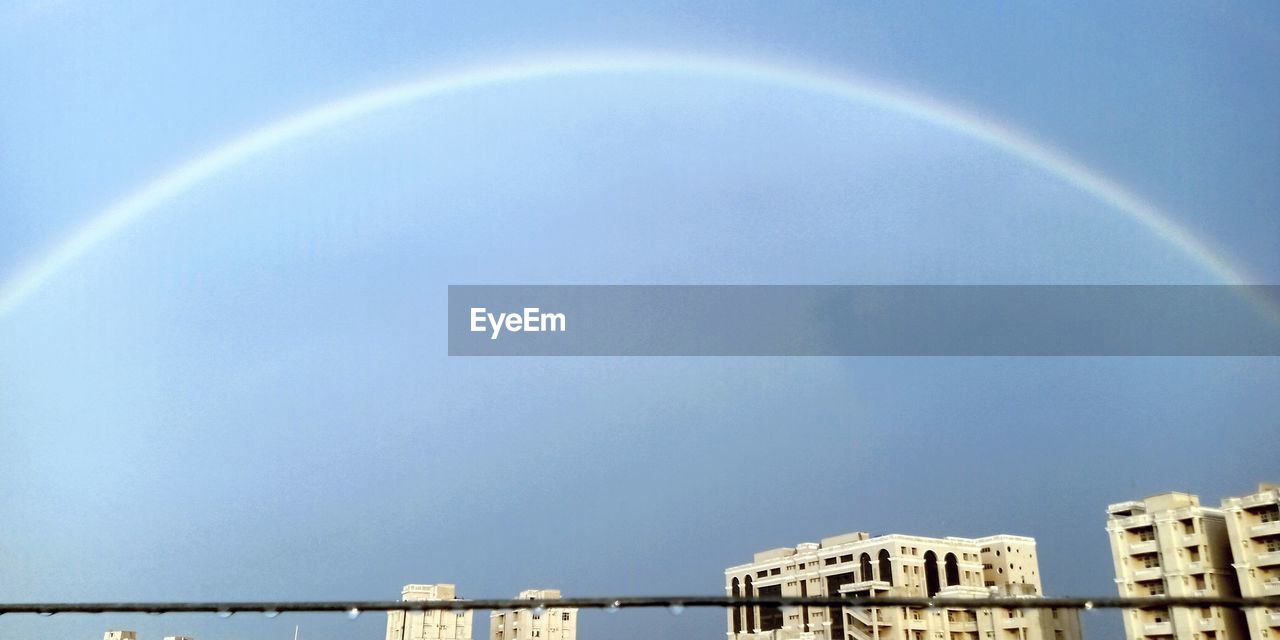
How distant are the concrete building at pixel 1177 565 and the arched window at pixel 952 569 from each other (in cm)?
972

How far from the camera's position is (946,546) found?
37000 mm

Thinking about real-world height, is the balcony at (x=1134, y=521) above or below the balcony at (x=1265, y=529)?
above

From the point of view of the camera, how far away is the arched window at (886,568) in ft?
113

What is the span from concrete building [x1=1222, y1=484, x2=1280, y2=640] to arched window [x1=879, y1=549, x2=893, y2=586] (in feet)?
39.2

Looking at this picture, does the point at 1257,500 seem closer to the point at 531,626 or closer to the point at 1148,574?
the point at 1148,574

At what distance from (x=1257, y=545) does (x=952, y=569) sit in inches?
545

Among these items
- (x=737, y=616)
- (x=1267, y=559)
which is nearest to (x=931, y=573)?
(x=737, y=616)

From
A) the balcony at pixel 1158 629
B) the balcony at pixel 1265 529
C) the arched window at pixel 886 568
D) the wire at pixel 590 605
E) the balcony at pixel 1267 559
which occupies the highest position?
the arched window at pixel 886 568

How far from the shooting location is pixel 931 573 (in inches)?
1425

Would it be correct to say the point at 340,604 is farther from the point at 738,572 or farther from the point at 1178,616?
the point at 738,572

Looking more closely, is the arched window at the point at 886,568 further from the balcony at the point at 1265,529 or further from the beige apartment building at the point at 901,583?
the balcony at the point at 1265,529

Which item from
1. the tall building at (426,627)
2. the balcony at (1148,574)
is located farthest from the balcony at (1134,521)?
the tall building at (426,627)

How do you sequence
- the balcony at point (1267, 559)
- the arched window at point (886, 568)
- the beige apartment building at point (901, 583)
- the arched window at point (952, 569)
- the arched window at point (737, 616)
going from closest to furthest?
1. the balcony at point (1267, 559)
2. the beige apartment building at point (901, 583)
3. the arched window at point (886, 568)
4. the arched window at point (952, 569)
5. the arched window at point (737, 616)

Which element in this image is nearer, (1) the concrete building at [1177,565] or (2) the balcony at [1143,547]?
(1) the concrete building at [1177,565]
